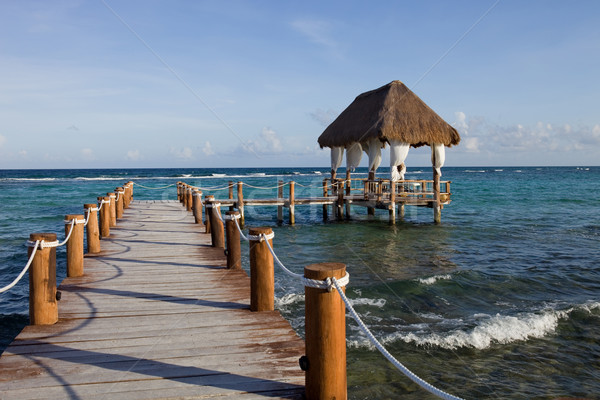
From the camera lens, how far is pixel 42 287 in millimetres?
4016

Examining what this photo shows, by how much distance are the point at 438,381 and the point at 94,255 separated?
5.84 m

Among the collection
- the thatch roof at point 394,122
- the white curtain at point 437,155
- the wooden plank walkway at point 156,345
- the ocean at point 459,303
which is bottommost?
the ocean at point 459,303

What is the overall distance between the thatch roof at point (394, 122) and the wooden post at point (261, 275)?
12.6m

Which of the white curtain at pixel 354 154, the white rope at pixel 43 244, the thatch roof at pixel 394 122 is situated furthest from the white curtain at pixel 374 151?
the white rope at pixel 43 244

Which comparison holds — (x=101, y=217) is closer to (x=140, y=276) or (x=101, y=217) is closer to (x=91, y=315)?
(x=140, y=276)

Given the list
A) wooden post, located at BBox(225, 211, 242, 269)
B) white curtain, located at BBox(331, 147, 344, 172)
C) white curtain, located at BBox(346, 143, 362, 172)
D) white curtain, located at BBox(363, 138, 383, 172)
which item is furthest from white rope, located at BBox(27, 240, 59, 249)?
white curtain, located at BBox(331, 147, 344, 172)

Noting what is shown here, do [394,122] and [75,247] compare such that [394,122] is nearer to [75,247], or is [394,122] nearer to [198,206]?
[198,206]

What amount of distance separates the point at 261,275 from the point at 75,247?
10.0 ft

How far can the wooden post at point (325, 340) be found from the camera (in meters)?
2.67

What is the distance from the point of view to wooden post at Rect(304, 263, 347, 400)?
267cm

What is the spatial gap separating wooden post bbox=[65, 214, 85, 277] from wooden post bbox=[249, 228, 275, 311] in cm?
288

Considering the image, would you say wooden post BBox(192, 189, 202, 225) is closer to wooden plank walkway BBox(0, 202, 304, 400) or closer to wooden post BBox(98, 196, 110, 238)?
wooden post BBox(98, 196, 110, 238)

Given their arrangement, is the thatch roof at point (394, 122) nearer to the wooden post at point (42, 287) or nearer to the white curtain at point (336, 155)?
the white curtain at point (336, 155)

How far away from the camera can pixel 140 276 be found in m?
6.04
